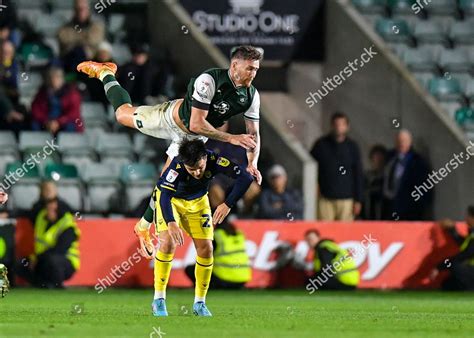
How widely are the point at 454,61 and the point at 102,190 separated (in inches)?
293

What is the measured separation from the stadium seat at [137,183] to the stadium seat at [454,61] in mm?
6350

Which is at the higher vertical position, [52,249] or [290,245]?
[52,249]

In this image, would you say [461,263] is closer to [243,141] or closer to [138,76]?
[138,76]

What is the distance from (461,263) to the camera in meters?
19.8

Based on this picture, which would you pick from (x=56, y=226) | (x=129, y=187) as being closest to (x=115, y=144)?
(x=129, y=187)

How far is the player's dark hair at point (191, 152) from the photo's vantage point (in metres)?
12.6

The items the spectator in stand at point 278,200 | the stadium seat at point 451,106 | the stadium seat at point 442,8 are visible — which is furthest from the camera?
the stadium seat at point 442,8

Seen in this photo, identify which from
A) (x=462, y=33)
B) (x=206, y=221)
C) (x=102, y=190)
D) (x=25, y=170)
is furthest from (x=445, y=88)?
(x=206, y=221)

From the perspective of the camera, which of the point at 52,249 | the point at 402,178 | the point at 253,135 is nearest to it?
the point at 253,135

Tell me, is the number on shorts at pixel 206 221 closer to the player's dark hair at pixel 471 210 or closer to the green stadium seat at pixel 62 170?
the player's dark hair at pixel 471 210

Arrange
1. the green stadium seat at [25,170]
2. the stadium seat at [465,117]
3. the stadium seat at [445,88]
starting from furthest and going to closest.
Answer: the stadium seat at [445,88] < the stadium seat at [465,117] < the green stadium seat at [25,170]

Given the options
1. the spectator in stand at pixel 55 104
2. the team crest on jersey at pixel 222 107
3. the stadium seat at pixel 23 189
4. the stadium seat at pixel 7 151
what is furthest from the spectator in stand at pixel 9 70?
the team crest on jersey at pixel 222 107

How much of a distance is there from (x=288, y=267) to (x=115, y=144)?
3.74 m

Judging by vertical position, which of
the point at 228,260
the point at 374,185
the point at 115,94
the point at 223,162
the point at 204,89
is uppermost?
the point at 204,89
